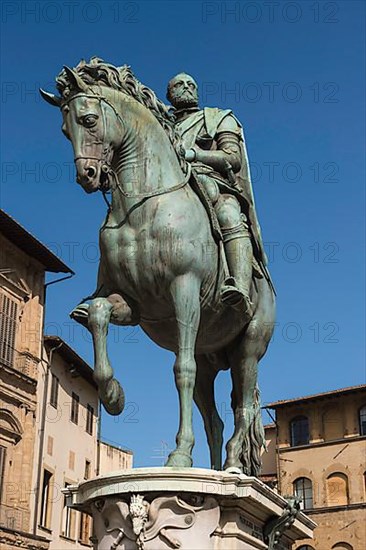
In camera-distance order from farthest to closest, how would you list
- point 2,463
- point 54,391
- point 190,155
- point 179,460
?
point 54,391
point 2,463
point 190,155
point 179,460

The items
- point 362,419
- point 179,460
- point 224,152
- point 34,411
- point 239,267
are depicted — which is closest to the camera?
point 179,460

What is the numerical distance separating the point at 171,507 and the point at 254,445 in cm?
150

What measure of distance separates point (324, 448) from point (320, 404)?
2.47m

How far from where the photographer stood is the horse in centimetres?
638

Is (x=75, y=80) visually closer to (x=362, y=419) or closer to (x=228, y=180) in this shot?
(x=228, y=180)

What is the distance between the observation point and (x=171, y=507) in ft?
19.2

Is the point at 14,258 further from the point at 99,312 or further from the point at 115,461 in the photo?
the point at 99,312

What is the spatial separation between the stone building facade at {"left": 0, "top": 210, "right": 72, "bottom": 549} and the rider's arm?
24.1 metres

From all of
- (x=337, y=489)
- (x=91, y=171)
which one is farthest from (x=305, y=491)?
(x=91, y=171)

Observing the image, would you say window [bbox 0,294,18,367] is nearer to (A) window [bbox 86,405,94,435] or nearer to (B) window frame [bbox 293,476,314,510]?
(A) window [bbox 86,405,94,435]

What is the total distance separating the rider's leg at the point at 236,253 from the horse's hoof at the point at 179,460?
1.24m

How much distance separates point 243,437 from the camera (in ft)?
23.3

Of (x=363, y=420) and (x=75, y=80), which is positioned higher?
(x=363, y=420)

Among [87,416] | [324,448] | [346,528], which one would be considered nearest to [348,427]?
[324,448]
